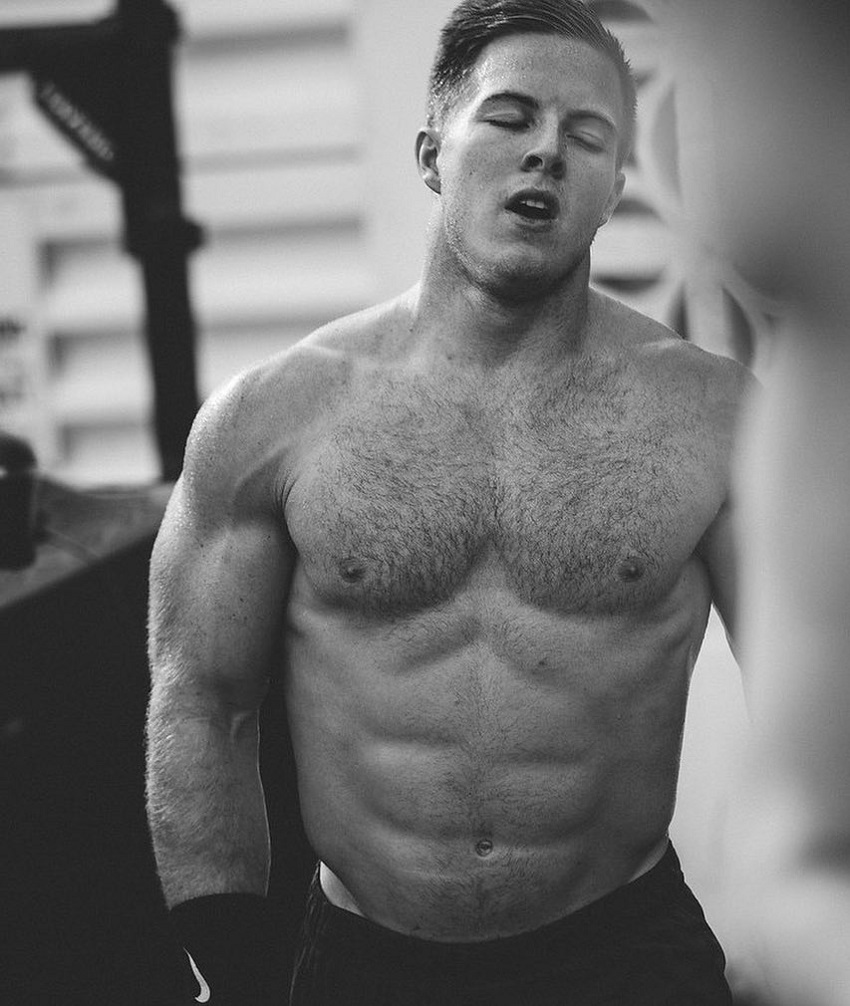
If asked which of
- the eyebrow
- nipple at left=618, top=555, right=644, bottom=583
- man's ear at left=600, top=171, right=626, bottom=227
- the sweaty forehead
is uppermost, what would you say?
the sweaty forehead

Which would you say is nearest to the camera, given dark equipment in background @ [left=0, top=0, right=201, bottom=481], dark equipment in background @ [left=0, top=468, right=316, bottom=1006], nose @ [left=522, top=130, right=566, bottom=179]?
nose @ [left=522, top=130, right=566, bottom=179]

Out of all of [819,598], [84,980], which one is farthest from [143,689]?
[819,598]

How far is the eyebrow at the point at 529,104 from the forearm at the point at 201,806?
35.8 inches

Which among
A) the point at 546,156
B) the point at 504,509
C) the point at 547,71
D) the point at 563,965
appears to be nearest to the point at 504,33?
the point at 547,71

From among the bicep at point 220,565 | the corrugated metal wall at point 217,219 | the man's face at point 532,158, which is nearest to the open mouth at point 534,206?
the man's face at point 532,158

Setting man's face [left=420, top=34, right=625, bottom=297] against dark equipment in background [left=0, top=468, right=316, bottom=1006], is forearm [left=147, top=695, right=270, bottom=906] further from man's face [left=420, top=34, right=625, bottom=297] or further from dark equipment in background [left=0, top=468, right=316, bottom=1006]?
man's face [left=420, top=34, right=625, bottom=297]

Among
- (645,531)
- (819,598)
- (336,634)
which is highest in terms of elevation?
(819,598)

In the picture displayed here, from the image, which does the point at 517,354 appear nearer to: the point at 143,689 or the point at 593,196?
the point at 593,196

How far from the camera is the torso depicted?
4.81ft

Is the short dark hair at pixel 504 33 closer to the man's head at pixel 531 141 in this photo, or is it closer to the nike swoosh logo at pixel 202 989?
the man's head at pixel 531 141

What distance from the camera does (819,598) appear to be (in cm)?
34

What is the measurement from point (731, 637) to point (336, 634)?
558 mm

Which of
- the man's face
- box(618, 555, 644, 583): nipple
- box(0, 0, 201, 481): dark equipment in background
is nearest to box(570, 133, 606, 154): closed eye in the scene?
the man's face

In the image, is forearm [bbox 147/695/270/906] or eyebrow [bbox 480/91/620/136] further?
forearm [bbox 147/695/270/906]
